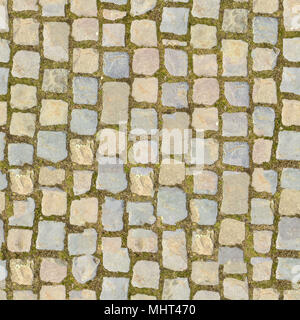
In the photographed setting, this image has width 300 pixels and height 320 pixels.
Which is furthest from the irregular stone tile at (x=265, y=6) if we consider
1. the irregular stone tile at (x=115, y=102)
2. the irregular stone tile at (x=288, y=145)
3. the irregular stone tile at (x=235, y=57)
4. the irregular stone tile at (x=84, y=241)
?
the irregular stone tile at (x=84, y=241)

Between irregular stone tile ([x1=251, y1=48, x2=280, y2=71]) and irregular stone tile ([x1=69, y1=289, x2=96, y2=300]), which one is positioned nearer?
irregular stone tile ([x1=251, y1=48, x2=280, y2=71])

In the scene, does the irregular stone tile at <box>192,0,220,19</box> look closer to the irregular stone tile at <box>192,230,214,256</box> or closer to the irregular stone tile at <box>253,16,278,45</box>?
the irregular stone tile at <box>253,16,278,45</box>

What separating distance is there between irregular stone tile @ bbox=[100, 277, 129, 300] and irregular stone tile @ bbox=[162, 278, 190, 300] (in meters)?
0.37

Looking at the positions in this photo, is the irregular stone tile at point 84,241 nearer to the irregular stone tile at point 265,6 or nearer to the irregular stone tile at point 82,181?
the irregular stone tile at point 82,181

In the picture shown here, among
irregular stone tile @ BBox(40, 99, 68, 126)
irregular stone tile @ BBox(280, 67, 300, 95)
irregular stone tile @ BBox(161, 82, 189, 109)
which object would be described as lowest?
irregular stone tile @ BBox(40, 99, 68, 126)

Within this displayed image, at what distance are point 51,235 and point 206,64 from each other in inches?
84.0

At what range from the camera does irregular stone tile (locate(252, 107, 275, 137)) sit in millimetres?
3729

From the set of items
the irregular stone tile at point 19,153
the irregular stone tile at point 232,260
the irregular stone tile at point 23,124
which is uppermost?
the irregular stone tile at point 23,124

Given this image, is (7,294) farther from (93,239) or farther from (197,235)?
(197,235)

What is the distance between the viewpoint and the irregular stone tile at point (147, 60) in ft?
12.3

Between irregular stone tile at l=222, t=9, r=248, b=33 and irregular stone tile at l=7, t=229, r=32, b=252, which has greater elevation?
irregular stone tile at l=222, t=9, r=248, b=33

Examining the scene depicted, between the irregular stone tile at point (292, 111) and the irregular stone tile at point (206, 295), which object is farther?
the irregular stone tile at point (206, 295)

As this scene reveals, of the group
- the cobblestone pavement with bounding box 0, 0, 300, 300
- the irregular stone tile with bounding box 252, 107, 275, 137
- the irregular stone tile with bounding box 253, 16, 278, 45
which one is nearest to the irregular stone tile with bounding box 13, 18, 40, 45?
the cobblestone pavement with bounding box 0, 0, 300, 300

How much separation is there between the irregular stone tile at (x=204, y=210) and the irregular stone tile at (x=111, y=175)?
669 mm
